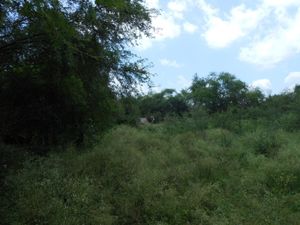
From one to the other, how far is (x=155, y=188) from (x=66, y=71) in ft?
12.5

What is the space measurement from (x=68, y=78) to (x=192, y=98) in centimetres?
2634

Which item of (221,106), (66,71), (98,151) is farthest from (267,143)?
(221,106)

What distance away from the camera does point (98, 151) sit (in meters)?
11.0

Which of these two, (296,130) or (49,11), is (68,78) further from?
(296,130)

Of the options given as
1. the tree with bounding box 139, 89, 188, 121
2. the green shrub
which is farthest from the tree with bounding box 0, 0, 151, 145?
the tree with bounding box 139, 89, 188, 121

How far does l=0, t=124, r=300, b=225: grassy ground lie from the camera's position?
23.5ft

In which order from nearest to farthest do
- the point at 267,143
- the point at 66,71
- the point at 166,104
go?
the point at 66,71, the point at 267,143, the point at 166,104

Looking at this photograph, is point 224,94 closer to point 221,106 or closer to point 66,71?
point 221,106

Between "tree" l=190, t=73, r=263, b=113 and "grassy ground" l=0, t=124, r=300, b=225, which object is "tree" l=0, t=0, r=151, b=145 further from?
"tree" l=190, t=73, r=263, b=113

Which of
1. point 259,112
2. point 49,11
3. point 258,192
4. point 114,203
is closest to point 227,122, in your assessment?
point 259,112

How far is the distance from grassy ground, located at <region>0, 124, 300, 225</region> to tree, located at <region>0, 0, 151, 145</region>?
1.24 m

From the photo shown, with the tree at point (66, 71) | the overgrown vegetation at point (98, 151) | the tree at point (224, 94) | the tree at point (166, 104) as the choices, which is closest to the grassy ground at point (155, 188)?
the overgrown vegetation at point (98, 151)

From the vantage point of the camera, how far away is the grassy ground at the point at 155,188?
7.17m

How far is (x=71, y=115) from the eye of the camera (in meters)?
11.8
